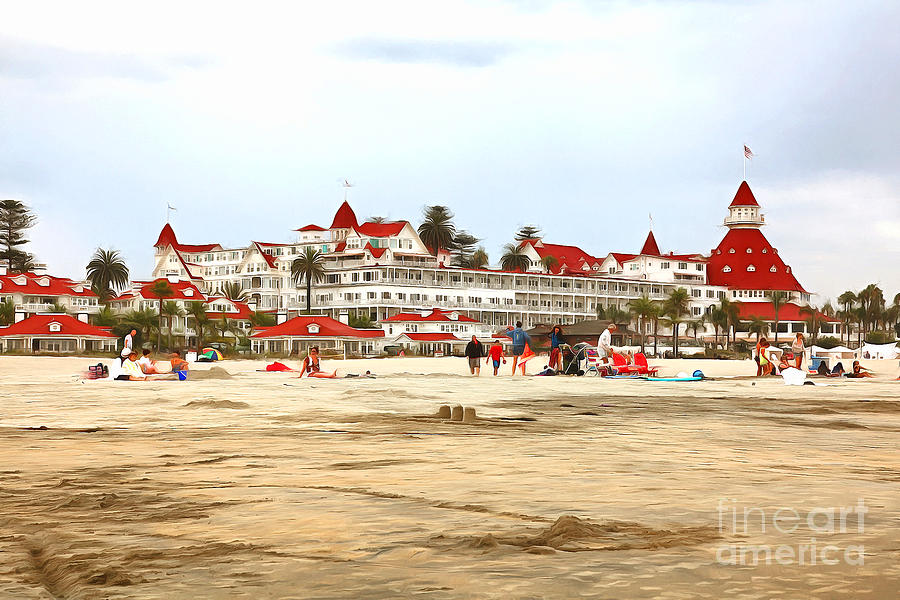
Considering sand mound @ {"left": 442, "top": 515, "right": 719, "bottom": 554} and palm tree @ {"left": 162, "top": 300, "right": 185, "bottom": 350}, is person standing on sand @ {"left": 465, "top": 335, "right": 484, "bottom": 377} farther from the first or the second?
palm tree @ {"left": 162, "top": 300, "right": 185, "bottom": 350}

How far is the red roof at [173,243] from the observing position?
12175 cm

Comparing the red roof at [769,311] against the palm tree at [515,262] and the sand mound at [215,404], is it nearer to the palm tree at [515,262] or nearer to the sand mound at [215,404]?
the palm tree at [515,262]

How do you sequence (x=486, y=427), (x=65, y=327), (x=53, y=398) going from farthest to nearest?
(x=65, y=327) < (x=53, y=398) < (x=486, y=427)

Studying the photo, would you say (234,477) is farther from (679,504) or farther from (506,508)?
(679,504)

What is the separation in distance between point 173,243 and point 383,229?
1327 inches

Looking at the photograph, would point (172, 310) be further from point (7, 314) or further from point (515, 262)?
point (515, 262)

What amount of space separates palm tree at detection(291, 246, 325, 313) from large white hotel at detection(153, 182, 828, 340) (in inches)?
47.0

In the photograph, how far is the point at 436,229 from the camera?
127500 mm

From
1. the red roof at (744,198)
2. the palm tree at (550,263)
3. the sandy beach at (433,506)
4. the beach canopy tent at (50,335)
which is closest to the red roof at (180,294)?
the beach canopy tent at (50,335)

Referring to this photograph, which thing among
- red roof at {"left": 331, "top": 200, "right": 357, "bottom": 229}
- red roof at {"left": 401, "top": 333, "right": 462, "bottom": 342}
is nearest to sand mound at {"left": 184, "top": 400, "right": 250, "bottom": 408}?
red roof at {"left": 401, "top": 333, "right": 462, "bottom": 342}

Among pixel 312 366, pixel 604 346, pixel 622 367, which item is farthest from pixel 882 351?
pixel 312 366

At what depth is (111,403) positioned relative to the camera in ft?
52.3

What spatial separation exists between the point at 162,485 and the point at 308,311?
9561cm

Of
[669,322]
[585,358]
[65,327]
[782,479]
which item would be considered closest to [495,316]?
[669,322]
